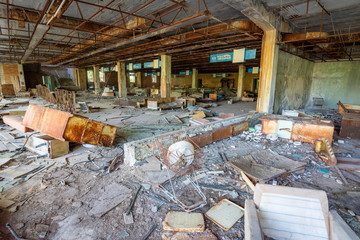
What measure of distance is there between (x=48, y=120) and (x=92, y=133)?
1350 millimetres

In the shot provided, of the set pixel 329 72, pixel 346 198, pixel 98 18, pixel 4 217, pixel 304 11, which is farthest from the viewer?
pixel 329 72

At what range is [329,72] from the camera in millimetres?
15359

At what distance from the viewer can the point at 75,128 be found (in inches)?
203

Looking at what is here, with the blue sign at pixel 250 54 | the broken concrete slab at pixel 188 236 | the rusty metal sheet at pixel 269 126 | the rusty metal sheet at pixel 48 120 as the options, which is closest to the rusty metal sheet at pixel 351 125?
the rusty metal sheet at pixel 269 126

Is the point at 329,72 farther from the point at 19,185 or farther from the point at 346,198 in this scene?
the point at 19,185

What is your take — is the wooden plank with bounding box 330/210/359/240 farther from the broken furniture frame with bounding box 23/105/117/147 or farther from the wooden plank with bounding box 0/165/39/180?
the wooden plank with bounding box 0/165/39/180

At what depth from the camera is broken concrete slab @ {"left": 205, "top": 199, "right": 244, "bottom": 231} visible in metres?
2.91

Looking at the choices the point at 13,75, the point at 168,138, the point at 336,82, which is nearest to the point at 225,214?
the point at 168,138

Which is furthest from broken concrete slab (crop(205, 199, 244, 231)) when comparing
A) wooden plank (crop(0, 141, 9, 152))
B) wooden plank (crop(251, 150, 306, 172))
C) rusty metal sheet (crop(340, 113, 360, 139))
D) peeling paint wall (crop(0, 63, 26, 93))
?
peeling paint wall (crop(0, 63, 26, 93))

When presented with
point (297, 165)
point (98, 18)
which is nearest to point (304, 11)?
point (297, 165)

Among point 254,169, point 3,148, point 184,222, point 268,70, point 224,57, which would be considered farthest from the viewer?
point 224,57

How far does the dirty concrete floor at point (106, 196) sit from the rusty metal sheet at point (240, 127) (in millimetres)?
1928

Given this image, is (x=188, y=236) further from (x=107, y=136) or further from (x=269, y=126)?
(x=269, y=126)

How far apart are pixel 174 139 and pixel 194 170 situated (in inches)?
52.6
